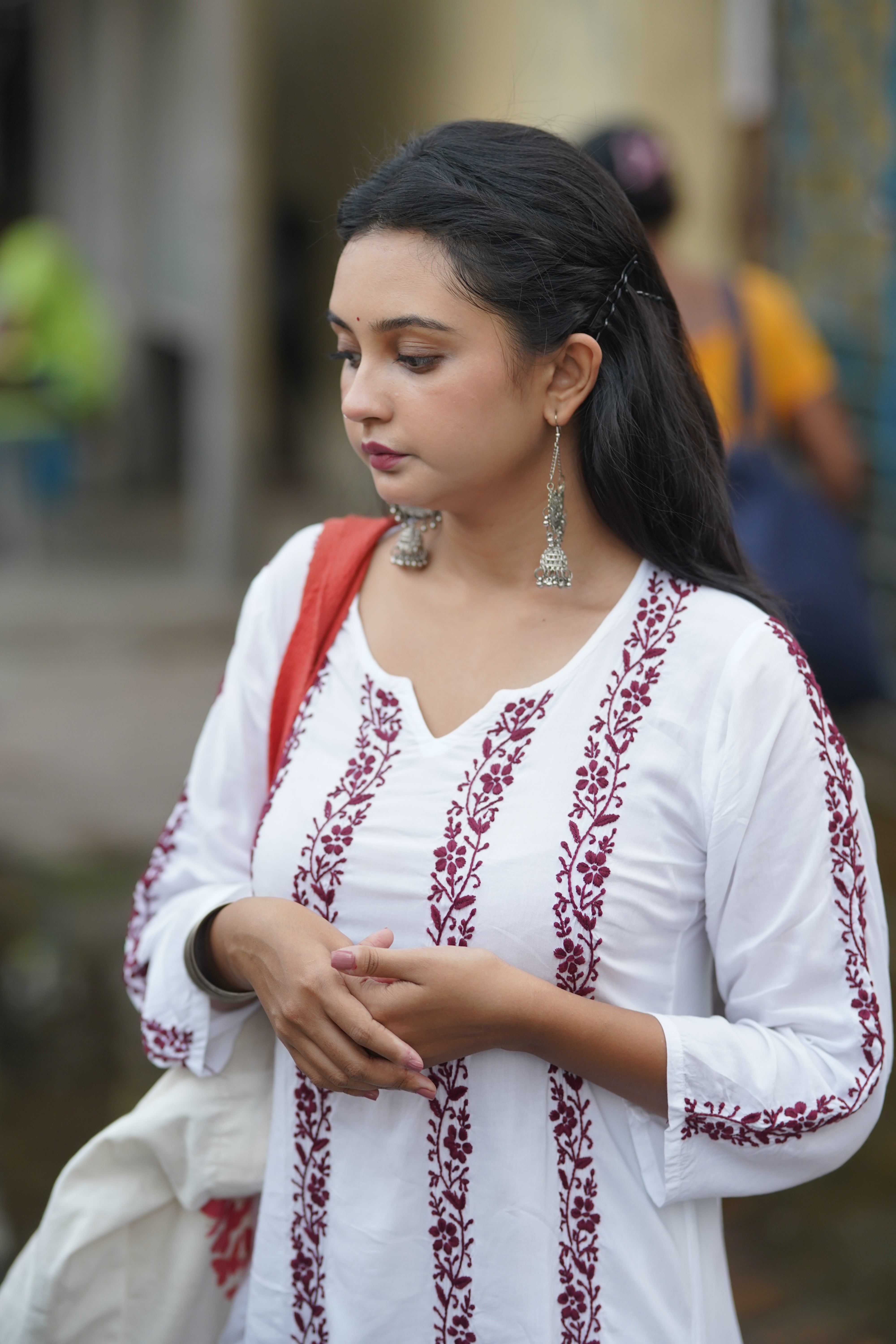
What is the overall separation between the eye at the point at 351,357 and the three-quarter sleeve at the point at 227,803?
0.29 m

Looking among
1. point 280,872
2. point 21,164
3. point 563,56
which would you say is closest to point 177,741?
point 563,56

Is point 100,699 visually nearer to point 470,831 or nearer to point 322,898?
point 322,898

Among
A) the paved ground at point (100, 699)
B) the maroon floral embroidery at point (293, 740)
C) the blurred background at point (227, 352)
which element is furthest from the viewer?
the paved ground at point (100, 699)

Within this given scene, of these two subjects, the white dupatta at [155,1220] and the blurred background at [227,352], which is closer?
the white dupatta at [155,1220]

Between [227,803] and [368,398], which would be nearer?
[368,398]

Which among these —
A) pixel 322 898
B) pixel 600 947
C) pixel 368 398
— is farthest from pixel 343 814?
pixel 368 398

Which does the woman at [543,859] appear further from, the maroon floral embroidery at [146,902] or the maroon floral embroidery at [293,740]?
the maroon floral embroidery at [146,902]

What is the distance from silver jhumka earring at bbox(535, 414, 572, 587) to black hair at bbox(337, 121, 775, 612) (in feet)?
0.13

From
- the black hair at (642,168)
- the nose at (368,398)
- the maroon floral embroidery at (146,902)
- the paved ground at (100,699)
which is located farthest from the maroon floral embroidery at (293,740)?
the paved ground at (100,699)

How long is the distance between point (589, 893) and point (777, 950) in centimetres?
22

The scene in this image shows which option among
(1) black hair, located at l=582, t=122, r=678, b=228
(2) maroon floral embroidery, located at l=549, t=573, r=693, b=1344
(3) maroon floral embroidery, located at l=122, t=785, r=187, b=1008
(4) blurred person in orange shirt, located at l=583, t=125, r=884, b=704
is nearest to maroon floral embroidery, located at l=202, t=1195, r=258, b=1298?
(3) maroon floral embroidery, located at l=122, t=785, r=187, b=1008

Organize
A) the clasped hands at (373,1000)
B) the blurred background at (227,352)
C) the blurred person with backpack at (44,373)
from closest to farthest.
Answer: the clasped hands at (373,1000) → the blurred background at (227,352) → the blurred person with backpack at (44,373)

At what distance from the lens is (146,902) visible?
5.92 feet

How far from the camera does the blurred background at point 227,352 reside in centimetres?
348
